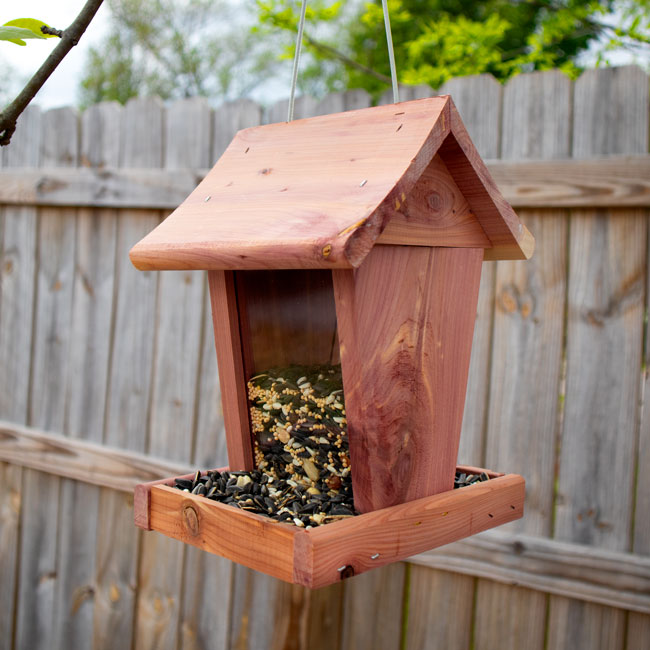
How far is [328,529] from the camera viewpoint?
0.83 m

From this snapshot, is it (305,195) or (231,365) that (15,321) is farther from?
(305,195)

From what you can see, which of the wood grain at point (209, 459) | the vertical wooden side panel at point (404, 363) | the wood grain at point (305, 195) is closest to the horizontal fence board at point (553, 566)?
the wood grain at point (209, 459)

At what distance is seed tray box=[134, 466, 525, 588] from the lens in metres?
0.82

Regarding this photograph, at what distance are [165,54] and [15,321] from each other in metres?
7.69

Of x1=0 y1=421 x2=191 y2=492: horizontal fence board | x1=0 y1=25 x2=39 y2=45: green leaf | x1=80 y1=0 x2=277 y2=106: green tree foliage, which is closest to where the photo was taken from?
x1=0 y1=25 x2=39 y2=45: green leaf

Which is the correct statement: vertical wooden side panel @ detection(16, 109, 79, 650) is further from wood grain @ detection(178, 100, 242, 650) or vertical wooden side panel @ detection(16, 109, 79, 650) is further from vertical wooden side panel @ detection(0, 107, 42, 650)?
wood grain @ detection(178, 100, 242, 650)

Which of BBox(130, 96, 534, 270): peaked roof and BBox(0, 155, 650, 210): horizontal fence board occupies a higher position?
BBox(0, 155, 650, 210): horizontal fence board

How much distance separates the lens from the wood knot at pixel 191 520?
0.95 metres

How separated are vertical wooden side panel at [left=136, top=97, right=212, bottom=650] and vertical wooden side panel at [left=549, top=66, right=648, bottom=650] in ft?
3.55

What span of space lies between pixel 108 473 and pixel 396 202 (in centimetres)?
179

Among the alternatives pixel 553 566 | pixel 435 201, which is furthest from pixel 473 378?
pixel 435 201

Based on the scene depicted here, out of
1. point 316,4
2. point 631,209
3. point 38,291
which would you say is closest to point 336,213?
point 631,209

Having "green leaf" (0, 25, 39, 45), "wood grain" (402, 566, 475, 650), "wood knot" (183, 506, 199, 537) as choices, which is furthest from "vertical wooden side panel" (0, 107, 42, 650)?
"green leaf" (0, 25, 39, 45)

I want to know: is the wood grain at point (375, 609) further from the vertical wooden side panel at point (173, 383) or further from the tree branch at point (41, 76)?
the tree branch at point (41, 76)
